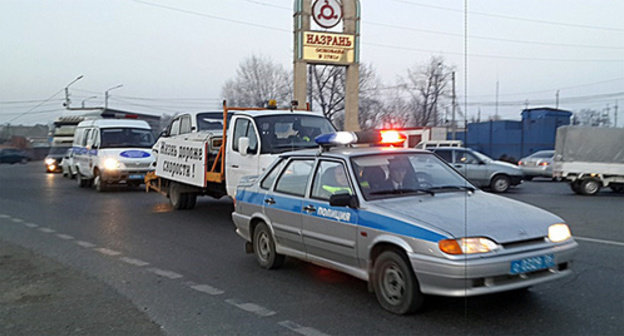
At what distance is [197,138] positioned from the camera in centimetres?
1190

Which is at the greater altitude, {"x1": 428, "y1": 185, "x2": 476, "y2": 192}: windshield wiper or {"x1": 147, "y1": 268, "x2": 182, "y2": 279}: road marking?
{"x1": 428, "y1": 185, "x2": 476, "y2": 192}: windshield wiper

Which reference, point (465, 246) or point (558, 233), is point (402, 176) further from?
point (558, 233)

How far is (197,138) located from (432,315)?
7.87 m

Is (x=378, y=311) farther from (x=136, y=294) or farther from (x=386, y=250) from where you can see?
(x=136, y=294)

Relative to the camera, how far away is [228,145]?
1073cm

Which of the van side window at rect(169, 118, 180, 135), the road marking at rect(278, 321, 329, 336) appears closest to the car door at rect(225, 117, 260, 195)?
the van side window at rect(169, 118, 180, 135)

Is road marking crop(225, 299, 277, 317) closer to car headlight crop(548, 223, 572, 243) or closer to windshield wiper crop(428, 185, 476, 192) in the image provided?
windshield wiper crop(428, 185, 476, 192)

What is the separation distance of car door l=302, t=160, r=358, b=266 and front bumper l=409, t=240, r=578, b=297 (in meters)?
0.92

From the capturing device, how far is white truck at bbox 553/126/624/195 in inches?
689

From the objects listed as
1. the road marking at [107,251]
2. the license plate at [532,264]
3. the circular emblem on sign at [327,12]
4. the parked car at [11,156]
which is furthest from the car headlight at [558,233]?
the parked car at [11,156]

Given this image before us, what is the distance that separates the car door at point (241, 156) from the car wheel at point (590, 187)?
485 inches

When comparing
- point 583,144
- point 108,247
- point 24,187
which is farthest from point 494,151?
point 108,247

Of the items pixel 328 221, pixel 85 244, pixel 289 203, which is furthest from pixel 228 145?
pixel 328 221

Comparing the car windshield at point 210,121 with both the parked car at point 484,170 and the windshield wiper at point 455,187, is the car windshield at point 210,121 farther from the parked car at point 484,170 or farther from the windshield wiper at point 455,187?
the parked car at point 484,170
